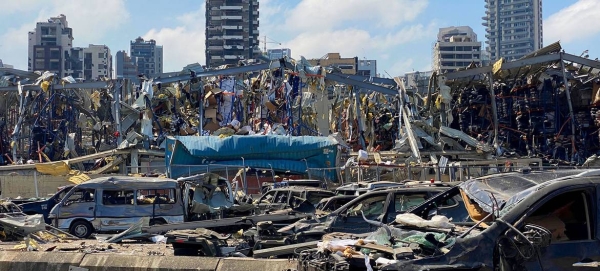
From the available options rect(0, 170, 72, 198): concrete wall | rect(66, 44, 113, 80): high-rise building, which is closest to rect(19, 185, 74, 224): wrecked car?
rect(0, 170, 72, 198): concrete wall

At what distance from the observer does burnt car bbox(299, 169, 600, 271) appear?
21.4ft

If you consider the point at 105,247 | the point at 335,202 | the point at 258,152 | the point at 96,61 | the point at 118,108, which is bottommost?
the point at 105,247

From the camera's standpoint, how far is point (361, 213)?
35.2ft

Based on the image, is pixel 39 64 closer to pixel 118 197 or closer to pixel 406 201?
pixel 118 197

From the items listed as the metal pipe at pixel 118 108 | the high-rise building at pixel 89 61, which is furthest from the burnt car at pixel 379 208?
the high-rise building at pixel 89 61

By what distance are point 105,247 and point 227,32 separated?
11883cm

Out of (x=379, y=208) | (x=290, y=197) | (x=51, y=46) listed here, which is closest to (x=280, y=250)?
(x=379, y=208)

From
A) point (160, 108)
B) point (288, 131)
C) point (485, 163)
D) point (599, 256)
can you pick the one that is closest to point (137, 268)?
point (599, 256)

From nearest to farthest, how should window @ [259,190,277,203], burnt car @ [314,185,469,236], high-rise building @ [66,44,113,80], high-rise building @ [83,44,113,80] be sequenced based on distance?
burnt car @ [314,185,469,236], window @ [259,190,277,203], high-rise building @ [66,44,113,80], high-rise building @ [83,44,113,80]

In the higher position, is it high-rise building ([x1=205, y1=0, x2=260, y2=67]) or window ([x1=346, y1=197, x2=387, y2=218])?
high-rise building ([x1=205, y1=0, x2=260, y2=67])

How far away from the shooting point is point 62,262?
9031 millimetres

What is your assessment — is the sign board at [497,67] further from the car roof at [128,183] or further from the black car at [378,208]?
the black car at [378,208]

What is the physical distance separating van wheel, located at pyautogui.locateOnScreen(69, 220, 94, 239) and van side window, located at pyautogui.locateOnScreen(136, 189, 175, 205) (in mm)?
1250

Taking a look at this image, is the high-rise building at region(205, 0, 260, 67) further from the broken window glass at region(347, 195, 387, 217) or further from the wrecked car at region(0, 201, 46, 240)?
the broken window glass at region(347, 195, 387, 217)
